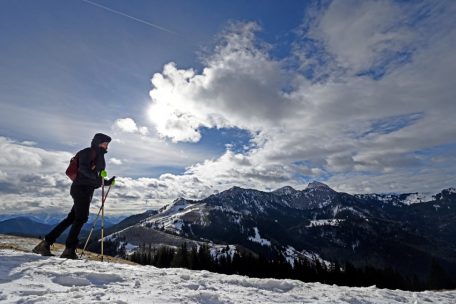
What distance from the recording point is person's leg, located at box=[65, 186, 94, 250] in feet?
34.4

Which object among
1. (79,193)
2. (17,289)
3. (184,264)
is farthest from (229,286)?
(184,264)

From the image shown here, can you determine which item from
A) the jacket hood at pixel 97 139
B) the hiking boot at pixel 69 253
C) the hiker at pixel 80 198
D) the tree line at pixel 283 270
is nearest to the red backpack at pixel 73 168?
the hiker at pixel 80 198

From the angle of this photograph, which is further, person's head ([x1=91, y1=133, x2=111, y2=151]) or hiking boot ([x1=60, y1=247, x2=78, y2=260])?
person's head ([x1=91, y1=133, x2=111, y2=151])

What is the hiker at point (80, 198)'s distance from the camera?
1043 cm

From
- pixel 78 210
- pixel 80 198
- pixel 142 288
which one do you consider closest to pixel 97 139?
pixel 80 198

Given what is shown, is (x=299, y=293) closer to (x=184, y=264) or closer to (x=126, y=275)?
(x=126, y=275)

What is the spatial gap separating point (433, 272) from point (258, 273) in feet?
164

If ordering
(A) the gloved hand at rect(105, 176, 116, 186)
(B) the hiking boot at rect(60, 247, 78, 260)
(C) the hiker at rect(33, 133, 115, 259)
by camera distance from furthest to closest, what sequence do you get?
(A) the gloved hand at rect(105, 176, 116, 186), (C) the hiker at rect(33, 133, 115, 259), (B) the hiking boot at rect(60, 247, 78, 260)

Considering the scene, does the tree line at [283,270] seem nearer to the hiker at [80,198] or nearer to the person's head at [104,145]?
the hiker at [80,198]

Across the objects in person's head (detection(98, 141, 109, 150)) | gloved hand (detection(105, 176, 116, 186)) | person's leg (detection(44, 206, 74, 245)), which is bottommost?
person's leg (detection(44, 206, 74, 245))

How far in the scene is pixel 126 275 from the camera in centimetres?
741

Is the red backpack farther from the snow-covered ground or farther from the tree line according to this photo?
the tree line

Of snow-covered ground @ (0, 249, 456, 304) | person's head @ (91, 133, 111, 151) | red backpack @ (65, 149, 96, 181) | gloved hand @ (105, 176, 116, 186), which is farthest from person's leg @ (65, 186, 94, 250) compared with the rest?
snow-covered ground @ (0, 249, 456, 304)

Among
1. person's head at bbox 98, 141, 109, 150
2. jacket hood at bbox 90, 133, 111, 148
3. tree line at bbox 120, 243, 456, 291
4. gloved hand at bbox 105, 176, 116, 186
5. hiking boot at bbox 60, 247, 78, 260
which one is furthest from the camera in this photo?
tree line at bbox 120, 243, 456, 291
